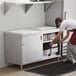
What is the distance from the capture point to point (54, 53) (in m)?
6.41

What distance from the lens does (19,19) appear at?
19.7ft

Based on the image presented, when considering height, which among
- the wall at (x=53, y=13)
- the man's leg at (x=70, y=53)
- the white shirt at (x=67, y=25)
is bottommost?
the man's leg at (x=70, y=53)

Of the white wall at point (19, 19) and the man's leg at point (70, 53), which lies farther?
the man's leg at point (70, 53)

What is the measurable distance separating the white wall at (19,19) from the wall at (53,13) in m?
0.13

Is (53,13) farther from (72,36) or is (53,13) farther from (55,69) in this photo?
(55,69)

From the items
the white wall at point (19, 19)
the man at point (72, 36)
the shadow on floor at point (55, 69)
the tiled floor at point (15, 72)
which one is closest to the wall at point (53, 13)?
the white wall at point (19, 19)

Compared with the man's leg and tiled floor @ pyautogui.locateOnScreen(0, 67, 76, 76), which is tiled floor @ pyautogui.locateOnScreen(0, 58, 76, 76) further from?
the man's leg

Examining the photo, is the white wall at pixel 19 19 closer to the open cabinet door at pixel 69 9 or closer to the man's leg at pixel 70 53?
the open cabinet door at pixel 69 9

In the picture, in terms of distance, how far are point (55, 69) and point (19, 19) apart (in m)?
1.40

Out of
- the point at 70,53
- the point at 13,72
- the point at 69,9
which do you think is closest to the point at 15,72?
the point at 13,72

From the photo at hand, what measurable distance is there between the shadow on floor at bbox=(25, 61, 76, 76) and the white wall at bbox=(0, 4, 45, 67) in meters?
0.87

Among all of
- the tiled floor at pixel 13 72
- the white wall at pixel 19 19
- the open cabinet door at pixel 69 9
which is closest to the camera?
the tiled floor at pixel 13 72

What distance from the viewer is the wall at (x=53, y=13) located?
6.47 metres

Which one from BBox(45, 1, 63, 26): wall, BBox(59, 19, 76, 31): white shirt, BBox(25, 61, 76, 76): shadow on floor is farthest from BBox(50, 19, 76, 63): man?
BBox(45, 1, 63, 26): wall
